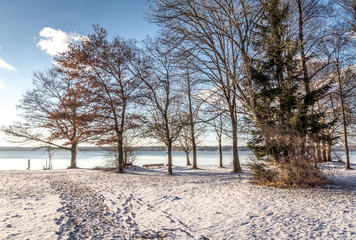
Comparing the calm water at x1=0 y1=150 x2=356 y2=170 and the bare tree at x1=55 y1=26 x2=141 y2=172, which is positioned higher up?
the bare tree at x1=55 y1=26 x2=141 y2=172

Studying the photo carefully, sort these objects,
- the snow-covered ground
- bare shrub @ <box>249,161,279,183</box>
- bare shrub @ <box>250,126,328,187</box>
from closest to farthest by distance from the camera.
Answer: the snow-covered ground → bare shrub @ <box>250,126,328,187</box> → bare shrub @ <box>249,161,279,183</box>

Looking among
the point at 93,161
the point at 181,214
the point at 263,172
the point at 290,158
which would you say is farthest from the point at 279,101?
the point at 93,161

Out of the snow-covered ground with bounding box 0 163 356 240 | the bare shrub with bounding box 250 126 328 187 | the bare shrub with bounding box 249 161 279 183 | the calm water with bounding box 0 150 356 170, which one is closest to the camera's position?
the snow-covered ground with bounding box 0 163 356 240

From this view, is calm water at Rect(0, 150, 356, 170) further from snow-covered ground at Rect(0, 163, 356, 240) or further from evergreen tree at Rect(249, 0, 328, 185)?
snow-covered ground at Rect(0, 163, 356, 240)

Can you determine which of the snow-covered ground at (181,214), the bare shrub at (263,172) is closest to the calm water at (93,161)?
the bare shrub at (263,172)

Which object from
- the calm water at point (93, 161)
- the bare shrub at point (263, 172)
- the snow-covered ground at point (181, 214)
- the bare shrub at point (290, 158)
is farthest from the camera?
the calm water at point (93, 161)

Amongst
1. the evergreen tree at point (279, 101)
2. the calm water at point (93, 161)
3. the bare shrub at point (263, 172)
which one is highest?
the evergreen tree at point (279, 101)

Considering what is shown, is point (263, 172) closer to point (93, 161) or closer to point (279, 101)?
point (279, 101)

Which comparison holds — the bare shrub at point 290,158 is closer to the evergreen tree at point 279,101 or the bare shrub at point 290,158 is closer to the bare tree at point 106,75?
the evergreen tree at point 279,101

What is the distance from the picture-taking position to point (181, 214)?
5328 millimetres

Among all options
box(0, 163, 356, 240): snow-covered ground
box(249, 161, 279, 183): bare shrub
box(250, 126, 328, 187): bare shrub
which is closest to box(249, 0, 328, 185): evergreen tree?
box(250, 126, 328, 187): bare shrub

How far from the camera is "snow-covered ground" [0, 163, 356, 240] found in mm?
4105

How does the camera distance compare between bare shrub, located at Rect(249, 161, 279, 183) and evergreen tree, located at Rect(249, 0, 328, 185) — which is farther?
bare shrub, located at Rect(249, 161, 279, 183)

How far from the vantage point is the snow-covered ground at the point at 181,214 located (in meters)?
4.11
